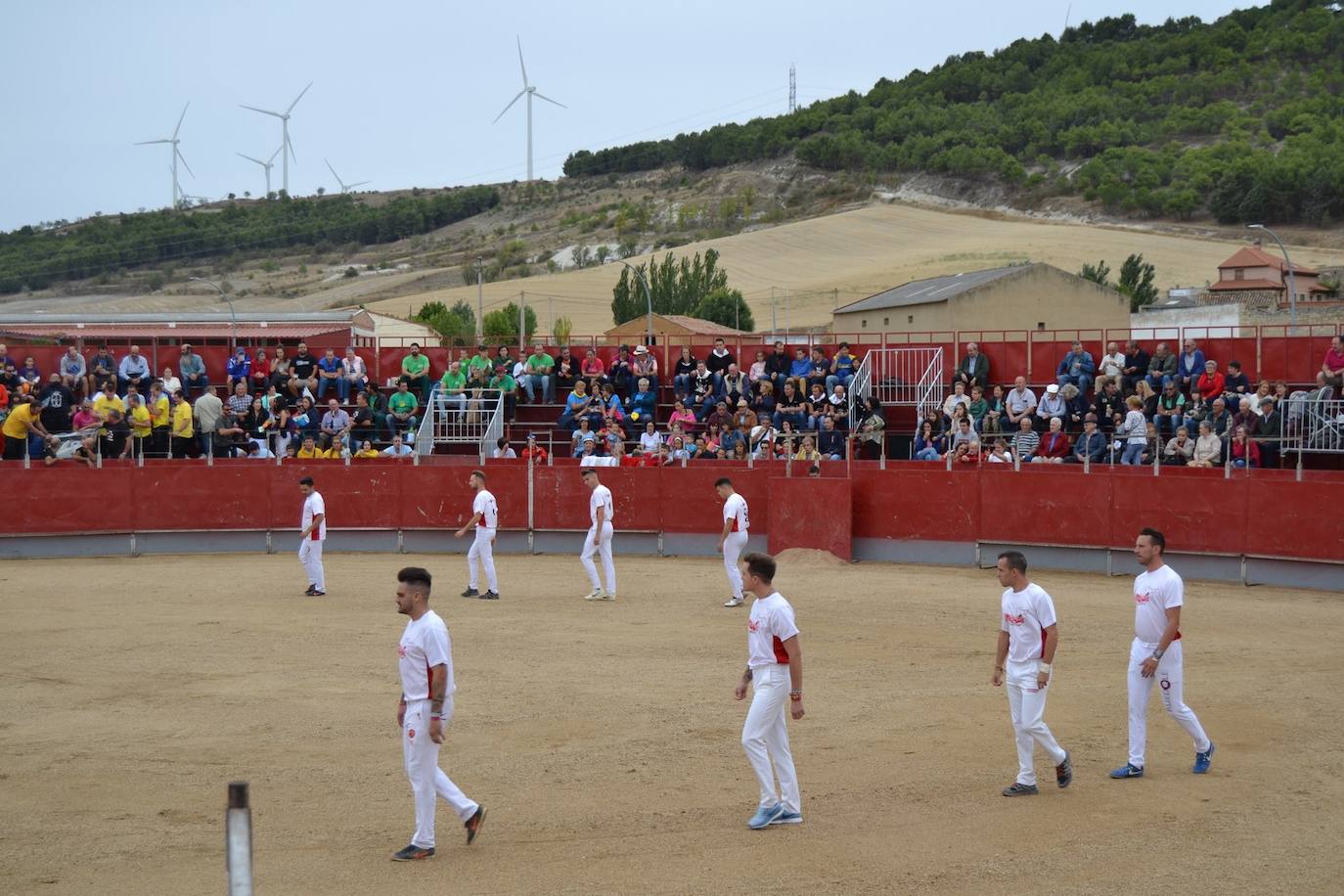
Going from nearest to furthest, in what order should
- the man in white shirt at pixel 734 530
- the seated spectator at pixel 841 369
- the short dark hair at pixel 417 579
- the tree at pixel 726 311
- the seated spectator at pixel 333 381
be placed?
the short dark hair at pixel 417 579 → the man in white shirt at pixel 734 530 → the seated spectator at pixel 841 369 → the seated spectator at pixel 333 381 → the tree at pixel 726 311

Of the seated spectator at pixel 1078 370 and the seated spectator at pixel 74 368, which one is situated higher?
the seated spectator at pixel 74 368

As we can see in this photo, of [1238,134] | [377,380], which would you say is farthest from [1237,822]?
[1238,134]

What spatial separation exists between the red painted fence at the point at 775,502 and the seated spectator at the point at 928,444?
1.80 m

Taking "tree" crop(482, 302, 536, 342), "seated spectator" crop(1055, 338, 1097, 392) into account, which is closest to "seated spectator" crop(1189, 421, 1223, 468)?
"seated spectator" crop(1055, 338, 1097, 392)

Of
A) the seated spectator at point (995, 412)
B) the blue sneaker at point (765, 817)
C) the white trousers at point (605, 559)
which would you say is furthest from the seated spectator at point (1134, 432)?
the blue sneaker at point (765, 817)

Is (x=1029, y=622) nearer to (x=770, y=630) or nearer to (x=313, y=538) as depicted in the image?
(x=770, y=630)

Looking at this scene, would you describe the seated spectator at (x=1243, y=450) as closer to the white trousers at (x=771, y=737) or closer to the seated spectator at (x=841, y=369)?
the seated spectator at (x=841, y=369)

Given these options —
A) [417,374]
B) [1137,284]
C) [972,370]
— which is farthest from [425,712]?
[1137,284]

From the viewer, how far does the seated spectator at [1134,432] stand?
78.6ft

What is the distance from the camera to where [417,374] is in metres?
30.8

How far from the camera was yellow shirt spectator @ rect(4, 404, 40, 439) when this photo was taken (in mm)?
27047

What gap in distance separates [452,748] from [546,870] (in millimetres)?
3112

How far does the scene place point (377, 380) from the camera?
107 feet

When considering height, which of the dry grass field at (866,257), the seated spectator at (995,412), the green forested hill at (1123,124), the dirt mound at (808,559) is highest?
the green forested hill at (1123,124)
